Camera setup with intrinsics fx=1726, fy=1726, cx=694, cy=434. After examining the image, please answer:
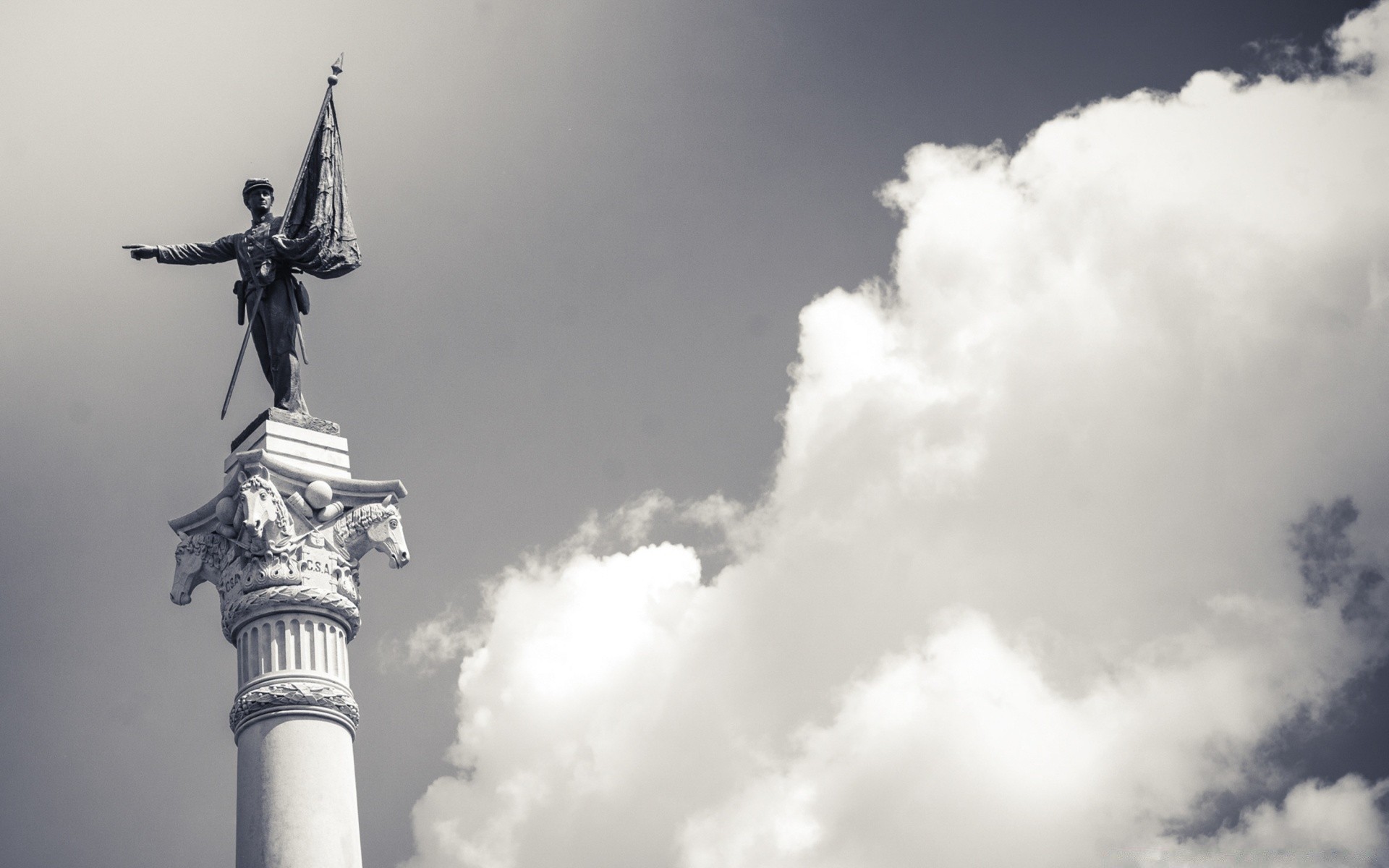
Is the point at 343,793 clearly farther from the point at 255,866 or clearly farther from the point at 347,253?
the point at 347,253

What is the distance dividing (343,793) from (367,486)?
373 cm

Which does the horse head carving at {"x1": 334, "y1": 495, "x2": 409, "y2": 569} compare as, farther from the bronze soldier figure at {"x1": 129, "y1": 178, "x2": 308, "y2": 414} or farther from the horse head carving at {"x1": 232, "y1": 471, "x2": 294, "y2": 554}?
the bronze soldier figure at {"x1": 129, "y1": 178, "x2": 308, "y2": 414}

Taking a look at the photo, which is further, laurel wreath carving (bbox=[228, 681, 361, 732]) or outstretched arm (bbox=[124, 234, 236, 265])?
outstretched arm (bbox=[124, 234, 236, 265])

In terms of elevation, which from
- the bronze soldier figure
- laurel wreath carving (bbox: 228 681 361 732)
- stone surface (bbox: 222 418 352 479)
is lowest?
laurel wreath carving (bbox: 228 681 361 732)

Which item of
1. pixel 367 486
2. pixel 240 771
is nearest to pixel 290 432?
pixel 367 486

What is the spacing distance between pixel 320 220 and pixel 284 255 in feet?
2.05

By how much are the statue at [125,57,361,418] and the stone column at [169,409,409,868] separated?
114 cm

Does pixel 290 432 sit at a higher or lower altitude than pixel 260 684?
higher

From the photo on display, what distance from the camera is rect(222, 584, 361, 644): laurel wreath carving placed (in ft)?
61.5

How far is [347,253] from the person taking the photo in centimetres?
2156

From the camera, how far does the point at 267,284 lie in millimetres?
21172

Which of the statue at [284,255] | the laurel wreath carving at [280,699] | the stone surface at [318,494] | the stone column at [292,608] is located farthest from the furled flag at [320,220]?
the laurel wreath carving at [280,699]

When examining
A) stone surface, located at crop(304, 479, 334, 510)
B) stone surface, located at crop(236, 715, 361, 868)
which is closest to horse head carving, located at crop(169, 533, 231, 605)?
stone surface, located at crop(304, 479, 334, 510)

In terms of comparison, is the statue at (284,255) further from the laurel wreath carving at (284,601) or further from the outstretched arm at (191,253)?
the laurel wreath carving at (284,601)
